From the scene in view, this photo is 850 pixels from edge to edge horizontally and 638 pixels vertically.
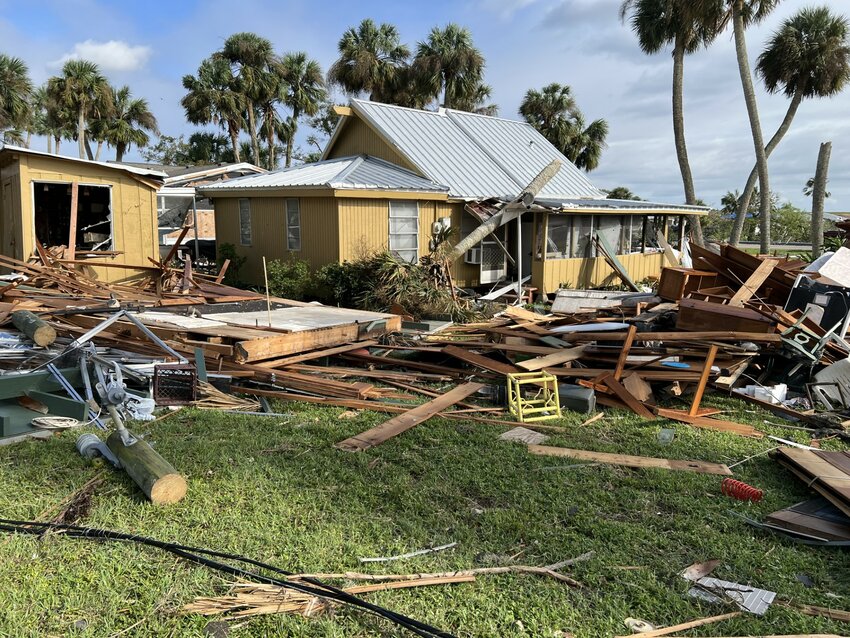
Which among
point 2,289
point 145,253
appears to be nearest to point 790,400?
point 2,289

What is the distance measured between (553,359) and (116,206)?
1066cm

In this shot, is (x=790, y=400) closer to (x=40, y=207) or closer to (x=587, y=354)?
(x=587, y=354)

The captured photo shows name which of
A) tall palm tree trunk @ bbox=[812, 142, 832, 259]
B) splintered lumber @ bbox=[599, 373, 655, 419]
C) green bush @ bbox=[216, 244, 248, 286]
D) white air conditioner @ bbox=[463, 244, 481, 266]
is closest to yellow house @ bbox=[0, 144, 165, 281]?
green bush @ bbox=[216, 244, 248, 286]

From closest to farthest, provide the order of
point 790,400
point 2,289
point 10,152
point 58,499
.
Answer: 1. point 58,499
2. point 790,400
3. point 2,289
4. point 10,152

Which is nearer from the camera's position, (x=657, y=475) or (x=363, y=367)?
(x=657, y=475)

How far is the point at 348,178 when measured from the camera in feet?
47.6

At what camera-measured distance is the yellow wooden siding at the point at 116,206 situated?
12453mm

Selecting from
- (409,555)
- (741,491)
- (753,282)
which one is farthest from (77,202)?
(741,491)

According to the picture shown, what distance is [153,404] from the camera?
6.09m

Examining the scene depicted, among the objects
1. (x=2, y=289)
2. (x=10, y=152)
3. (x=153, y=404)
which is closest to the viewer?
(x=153, y=404)

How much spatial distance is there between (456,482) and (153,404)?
325cm

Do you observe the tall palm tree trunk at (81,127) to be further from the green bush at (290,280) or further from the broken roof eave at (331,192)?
the green bush at (290,280)

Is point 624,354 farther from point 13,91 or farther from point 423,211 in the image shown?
point 13,91

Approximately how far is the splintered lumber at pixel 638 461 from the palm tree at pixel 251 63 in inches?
1371
